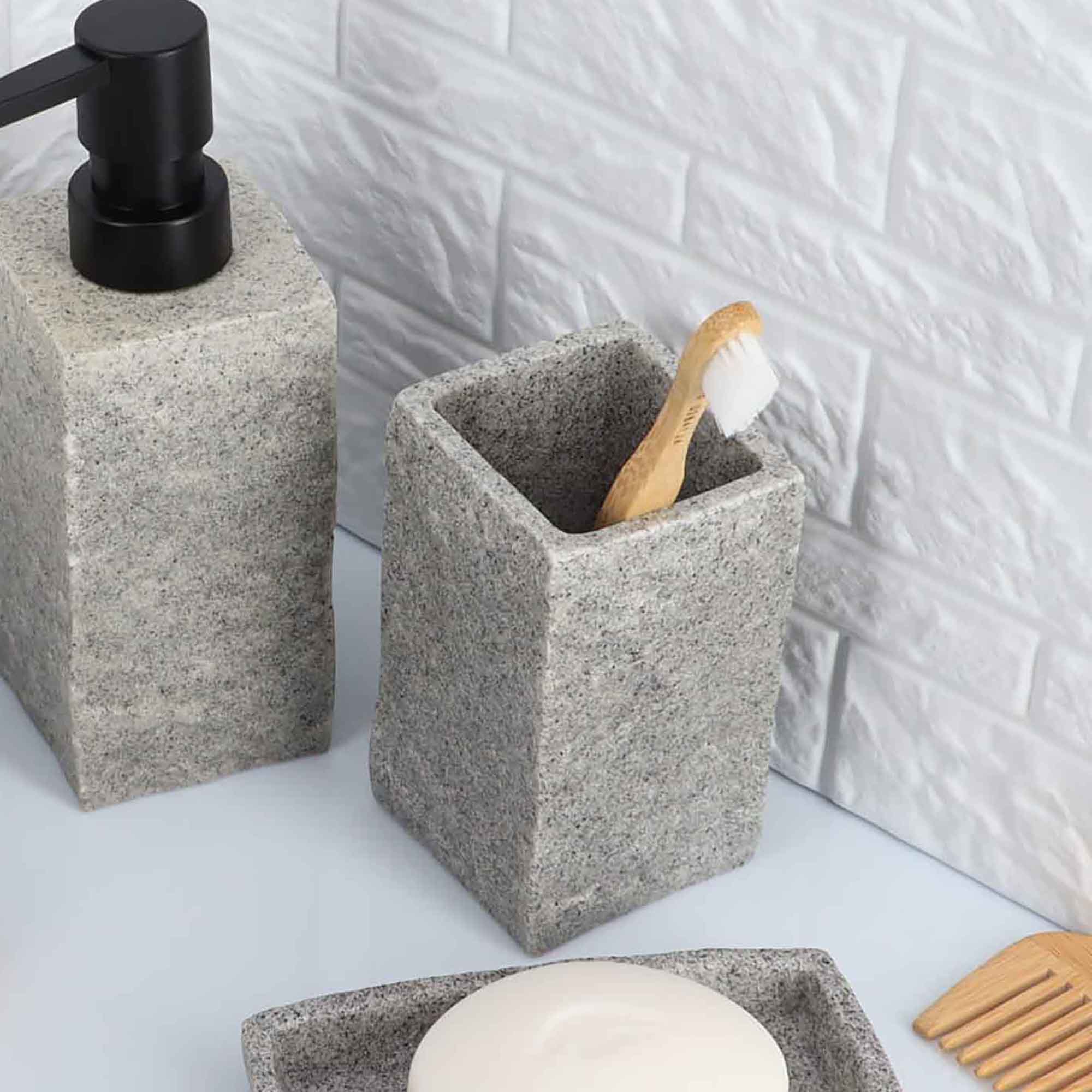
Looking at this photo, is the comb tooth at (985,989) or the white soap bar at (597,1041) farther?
the comb tooth at (985,989)

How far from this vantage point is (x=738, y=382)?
607 millimetres

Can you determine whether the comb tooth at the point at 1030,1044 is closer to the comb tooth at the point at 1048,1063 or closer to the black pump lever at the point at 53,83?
the comb tooth at the point at 1048,1063

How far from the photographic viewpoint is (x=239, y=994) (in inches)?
26.4

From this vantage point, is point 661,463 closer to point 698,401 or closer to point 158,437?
point 698,401

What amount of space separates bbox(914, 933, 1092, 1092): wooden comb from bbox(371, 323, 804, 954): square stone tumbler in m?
0.09

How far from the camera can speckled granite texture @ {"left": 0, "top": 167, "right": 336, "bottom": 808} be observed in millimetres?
673

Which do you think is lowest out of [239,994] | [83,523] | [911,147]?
[239,994]

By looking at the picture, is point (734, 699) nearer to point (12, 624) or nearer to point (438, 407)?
point (438, 407)

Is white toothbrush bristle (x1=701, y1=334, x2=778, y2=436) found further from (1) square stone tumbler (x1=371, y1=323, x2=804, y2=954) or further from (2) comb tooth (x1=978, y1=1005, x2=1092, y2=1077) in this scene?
(2) comb tooth (x1=978, y1=1005, x2=1092, y2=1077)

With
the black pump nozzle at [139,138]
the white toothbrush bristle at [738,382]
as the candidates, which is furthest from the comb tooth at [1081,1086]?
the black pump nozzle at [139,138]

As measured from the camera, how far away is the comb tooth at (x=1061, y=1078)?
0.65 meters

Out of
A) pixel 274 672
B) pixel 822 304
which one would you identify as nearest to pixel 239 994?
pixel 274 672

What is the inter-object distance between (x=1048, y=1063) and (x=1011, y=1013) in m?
0.02

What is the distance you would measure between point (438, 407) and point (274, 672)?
13 cm
